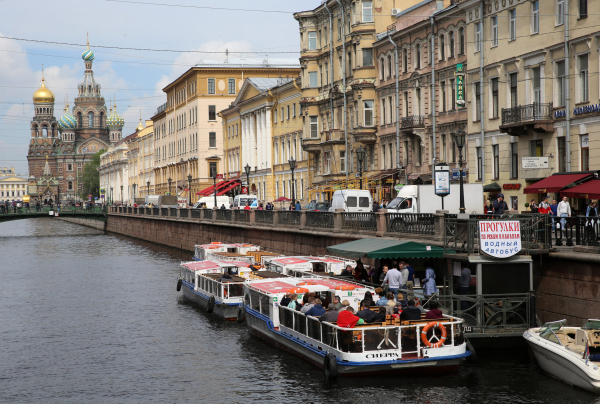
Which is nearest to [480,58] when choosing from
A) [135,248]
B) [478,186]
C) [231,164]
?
[478,186]

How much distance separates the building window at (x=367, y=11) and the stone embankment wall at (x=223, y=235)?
1787 centimetres

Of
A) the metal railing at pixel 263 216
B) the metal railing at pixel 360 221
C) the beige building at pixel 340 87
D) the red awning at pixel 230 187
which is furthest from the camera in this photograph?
the red awning at pixel 230 187

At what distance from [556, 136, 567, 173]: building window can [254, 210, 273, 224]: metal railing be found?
16.6 meters

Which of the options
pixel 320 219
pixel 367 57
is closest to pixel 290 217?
pixel 320 219

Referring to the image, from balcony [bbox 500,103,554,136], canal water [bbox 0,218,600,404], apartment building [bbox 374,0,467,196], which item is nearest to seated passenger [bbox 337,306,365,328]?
canal water [bbox 0,218,600,404]

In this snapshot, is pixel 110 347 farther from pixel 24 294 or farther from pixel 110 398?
pixel 24 294

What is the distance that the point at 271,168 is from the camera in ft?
285

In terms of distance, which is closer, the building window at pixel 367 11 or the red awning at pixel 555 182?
the red awning at pixel 555 182

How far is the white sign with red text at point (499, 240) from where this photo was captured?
23953 mm

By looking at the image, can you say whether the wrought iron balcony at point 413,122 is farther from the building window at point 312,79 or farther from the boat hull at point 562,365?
the boat hull at point 562,365

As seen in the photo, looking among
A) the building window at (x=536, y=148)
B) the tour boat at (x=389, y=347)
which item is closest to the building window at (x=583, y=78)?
the building window at (x=536, y=148)

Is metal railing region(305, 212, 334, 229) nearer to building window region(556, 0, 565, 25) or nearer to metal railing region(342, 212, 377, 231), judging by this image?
metal railing region(342, 212, 377, 231)

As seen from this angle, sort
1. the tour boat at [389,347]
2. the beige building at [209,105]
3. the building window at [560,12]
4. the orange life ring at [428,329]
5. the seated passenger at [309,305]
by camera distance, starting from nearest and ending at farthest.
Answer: the tour boat at [389,347] → the orange life ring at [428,329] → the seated passenger at [309,305] → the building window at [560,12] → the beige building at [209,105]

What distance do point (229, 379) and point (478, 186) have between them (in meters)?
18.8
